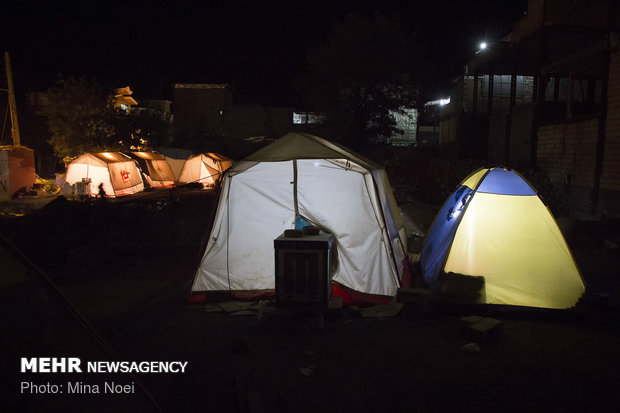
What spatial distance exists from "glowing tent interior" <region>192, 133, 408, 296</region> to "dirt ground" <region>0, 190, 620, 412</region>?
2.49 feet

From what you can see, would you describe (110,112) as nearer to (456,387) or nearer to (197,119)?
(197,119)

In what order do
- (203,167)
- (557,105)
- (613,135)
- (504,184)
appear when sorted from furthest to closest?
(203,167)
(557,105)
(613,135)
(504,184)

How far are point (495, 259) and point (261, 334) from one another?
10.8 feet

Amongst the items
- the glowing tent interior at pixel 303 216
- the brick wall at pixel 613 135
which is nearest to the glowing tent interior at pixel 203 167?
the glowing tent interior at pixel 303 216

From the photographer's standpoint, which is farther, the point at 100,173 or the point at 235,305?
the point at 100,173

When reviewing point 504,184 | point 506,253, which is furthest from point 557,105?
point 506,253

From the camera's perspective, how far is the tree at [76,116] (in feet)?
76.1

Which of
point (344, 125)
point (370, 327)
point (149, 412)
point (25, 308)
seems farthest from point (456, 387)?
point (344, 125)

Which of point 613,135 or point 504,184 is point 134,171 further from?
point 613,135

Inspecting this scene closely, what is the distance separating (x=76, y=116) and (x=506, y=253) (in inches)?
911

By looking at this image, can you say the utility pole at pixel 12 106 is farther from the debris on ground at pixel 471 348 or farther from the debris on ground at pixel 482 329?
the debris on ground at pixel 471 348

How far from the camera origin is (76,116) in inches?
920

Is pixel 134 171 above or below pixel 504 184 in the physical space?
below


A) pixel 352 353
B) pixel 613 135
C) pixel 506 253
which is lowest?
pixel 352 353
